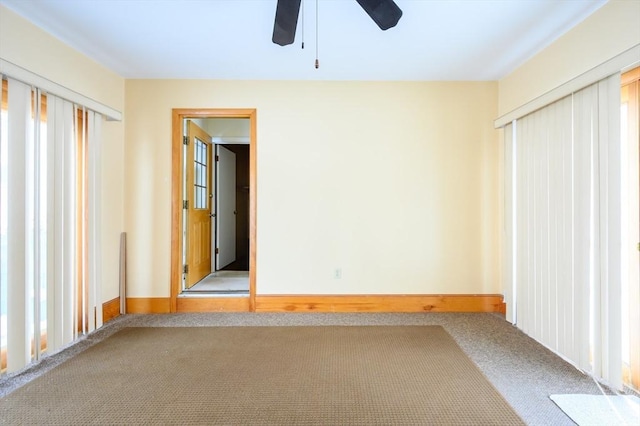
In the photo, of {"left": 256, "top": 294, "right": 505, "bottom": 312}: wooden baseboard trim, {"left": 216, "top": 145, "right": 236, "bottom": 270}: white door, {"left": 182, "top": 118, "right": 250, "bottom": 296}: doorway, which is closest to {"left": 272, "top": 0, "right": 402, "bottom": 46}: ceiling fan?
{"left": 182, "top": 118, "right": 250, "bottom": 296}: doorway

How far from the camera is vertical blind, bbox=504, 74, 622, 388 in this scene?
1.74m

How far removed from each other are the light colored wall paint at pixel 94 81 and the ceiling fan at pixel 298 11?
73.6 inches

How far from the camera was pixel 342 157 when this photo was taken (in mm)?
3002

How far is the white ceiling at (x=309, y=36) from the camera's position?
1.93 metres

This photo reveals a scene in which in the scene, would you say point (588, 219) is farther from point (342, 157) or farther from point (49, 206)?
point (49, 206)

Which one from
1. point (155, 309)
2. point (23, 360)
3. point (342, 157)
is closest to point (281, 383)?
point (23, 360)

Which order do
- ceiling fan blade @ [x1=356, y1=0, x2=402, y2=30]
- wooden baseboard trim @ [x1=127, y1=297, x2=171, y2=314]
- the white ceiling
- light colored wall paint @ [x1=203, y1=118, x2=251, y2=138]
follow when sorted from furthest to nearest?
1. light colored wall paint @ [x1=203, y1=118, x2=251, y2=138]
2. wooden baseboard trim @ [x1=127, y1=297, x2=171, y2=314]
3. the white ceiling
4. ceiling fan blade @ [x1=356, y1=0, x2=402, y2=30]

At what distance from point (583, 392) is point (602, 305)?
54 cm

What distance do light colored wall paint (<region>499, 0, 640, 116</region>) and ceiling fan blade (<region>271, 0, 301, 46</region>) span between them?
77.4 inches

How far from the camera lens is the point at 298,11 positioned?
60.5 inches

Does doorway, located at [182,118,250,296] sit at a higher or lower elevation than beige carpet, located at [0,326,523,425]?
higher

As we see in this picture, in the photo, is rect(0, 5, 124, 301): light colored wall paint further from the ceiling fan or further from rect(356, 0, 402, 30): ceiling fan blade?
rect(356, 0, 402, 30): ceiling fan blade

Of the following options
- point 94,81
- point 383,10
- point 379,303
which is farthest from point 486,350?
point 94,81

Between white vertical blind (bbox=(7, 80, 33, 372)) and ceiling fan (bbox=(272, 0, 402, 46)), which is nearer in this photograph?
ceiling fan (bbox=(272, 0, 402, 46))
